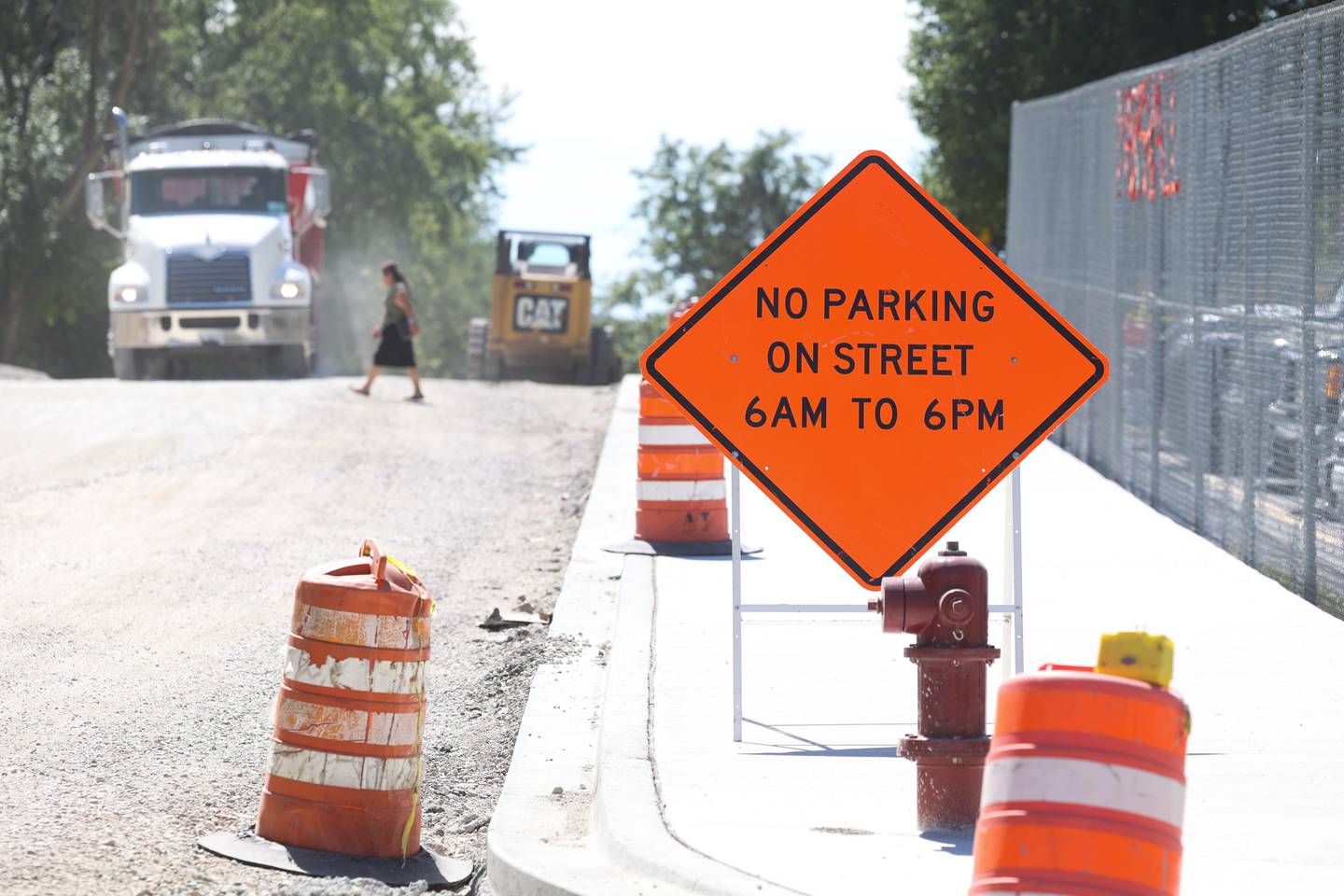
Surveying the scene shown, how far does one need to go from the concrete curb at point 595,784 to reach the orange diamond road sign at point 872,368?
1.11 metres

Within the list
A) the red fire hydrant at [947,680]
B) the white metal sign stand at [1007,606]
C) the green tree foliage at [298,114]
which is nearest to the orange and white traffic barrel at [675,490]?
the white metal sign stand at [1007,606]

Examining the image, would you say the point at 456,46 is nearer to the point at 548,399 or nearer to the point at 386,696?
the point at 548,399

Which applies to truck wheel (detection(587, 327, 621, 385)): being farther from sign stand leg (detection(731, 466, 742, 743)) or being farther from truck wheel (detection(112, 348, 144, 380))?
sign stand leg (detection(731, 466, 742, 743))

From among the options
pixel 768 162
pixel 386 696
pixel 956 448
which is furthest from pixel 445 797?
pixel 768 162

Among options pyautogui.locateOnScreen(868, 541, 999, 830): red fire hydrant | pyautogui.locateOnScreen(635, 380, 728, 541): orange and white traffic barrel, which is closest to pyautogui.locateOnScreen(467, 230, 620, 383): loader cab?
pyautogui.locateOnScreen(635, 380, 728, 541): orange and white traffic barrel

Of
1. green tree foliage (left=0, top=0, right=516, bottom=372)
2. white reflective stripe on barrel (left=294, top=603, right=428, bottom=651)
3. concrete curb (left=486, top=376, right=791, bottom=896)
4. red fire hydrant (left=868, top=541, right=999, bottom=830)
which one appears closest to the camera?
concrete curb (left=486, top=376, right=791, bottom=896)

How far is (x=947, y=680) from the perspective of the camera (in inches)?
225

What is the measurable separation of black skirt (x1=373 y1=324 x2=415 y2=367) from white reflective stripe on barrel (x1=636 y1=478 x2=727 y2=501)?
12.8m

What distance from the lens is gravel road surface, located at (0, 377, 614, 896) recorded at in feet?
20.6

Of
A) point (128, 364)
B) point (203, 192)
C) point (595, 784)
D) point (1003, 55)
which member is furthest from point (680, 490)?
point (1003, 55)

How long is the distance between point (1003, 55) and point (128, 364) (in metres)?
15.3

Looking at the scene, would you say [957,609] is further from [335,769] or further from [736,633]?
[335,769]

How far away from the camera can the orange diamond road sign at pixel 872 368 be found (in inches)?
264

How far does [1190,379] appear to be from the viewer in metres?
13.1
